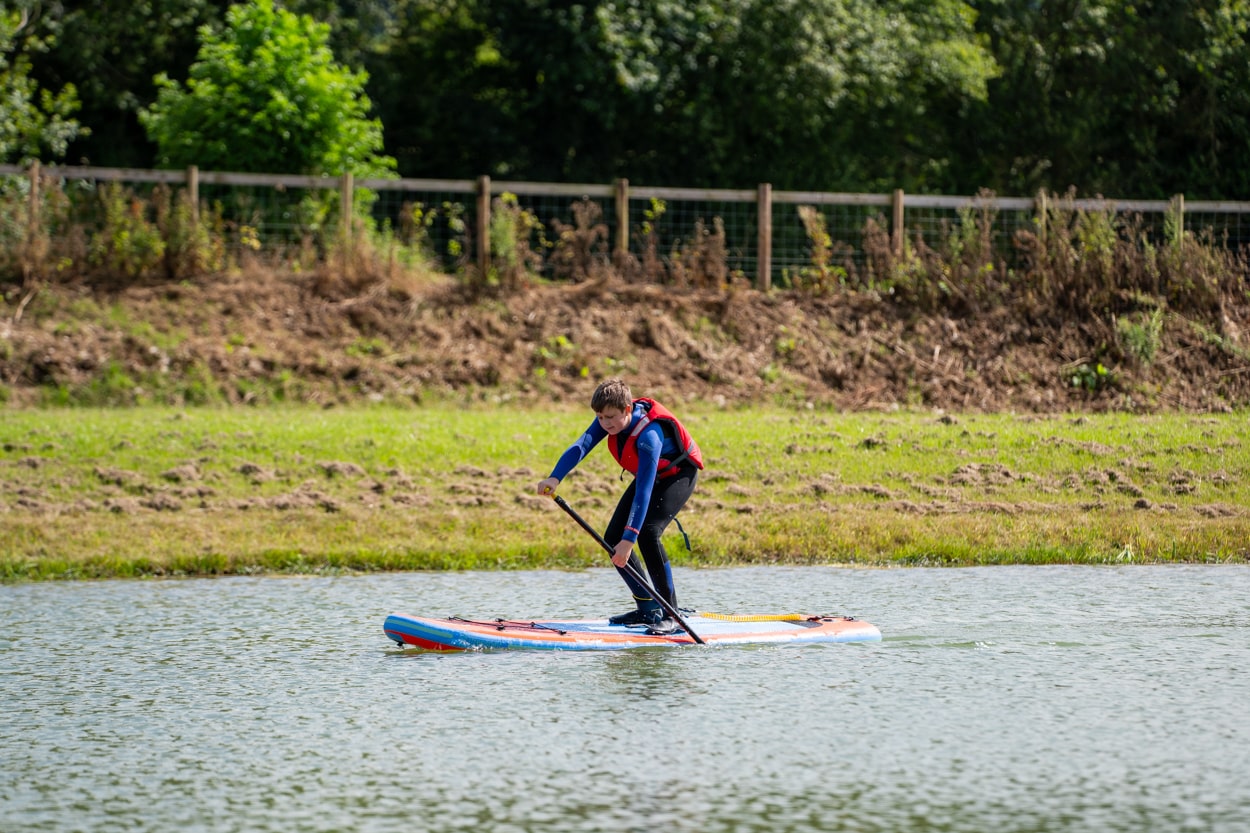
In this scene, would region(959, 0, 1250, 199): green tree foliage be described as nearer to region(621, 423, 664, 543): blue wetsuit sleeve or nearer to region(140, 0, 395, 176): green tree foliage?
region(140, 0, 395, 176): green tree foliage

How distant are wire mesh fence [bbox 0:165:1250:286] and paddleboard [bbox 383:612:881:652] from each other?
1381cm

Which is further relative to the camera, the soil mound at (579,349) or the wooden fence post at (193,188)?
the wooden fence post at (193,188)

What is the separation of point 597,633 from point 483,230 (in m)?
14.8

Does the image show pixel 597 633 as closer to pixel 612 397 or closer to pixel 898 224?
pixel 612 397

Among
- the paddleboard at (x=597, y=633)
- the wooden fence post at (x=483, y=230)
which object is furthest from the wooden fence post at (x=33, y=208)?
the paddleboard at (x=597, y=633)

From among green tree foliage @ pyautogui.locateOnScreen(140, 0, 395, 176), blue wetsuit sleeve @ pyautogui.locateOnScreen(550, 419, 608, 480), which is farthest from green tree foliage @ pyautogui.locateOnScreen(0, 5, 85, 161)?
blue wetsuit sleeve @ pyautogui.locateOnScreen(550, 419, 608, 480)

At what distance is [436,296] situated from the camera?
2344 centimetres

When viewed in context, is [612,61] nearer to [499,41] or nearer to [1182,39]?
[499,41]

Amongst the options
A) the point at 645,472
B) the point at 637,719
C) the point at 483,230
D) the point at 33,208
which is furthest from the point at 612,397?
the point at 33,208

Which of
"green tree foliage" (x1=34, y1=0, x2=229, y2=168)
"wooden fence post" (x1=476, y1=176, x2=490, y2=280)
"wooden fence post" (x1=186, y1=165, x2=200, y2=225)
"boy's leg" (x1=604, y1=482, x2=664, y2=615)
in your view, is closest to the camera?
"boy's leg" (x1=604, y1=482, x2=664, y2=615)

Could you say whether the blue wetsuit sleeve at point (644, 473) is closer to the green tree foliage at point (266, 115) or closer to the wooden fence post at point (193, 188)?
the wooden fence post at point (193, 188)

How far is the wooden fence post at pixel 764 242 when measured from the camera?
24031mm

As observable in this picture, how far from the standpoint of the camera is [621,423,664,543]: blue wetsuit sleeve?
30.8 ft

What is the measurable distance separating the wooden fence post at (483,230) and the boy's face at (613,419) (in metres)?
14.2
